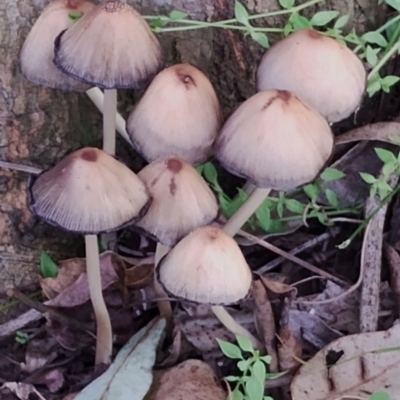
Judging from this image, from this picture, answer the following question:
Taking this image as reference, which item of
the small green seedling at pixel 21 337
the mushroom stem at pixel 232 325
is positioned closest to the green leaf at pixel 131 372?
the mushroom stem at pixel 232 325

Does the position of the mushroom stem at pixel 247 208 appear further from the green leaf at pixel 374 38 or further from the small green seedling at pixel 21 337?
the small green seedling at pixel 21 337

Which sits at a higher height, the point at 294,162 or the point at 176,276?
the point at 294,162


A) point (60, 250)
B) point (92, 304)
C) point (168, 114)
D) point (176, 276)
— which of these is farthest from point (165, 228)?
point (60, 250)

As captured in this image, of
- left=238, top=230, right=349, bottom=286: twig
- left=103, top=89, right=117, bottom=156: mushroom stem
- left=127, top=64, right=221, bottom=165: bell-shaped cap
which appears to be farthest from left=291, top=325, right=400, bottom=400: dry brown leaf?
left=103, top=89, right=117, bottom=156: mushroom stem

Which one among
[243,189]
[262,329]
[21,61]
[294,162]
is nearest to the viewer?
[294,162]

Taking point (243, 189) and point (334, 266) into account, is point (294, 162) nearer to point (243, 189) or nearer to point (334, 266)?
point (243, 189)

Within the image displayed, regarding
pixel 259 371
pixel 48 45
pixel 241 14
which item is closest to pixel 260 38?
pixel 241 14

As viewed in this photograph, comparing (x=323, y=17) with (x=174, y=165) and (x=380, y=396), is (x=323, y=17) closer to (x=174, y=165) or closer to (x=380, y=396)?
(x=174, y=165)

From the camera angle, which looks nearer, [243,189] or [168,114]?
[168,114]

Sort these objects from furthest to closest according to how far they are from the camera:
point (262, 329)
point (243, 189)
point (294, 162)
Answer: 1. point (243, 189)
2. point (262, 329)
3. point (294, 162)
